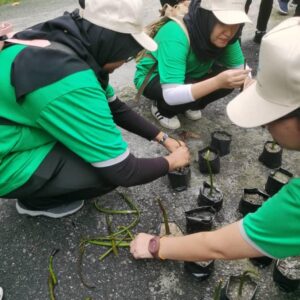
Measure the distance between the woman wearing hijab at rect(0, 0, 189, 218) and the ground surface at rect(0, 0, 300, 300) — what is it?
25 centimetres

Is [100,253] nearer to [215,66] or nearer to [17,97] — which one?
[17,97]

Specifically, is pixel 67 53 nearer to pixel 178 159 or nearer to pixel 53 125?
pixel 53 125

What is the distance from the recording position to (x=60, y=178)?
6.12 feet

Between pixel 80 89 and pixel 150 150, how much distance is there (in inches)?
48.1

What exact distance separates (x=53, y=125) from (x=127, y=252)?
82cm

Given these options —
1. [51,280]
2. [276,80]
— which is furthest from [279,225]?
[51,280]

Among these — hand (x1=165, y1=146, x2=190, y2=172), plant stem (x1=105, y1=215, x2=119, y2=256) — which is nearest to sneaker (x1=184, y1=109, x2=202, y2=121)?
hand (x1=165, y1=146, x2=190, y2=172)

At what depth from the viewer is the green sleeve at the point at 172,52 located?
7.85ft

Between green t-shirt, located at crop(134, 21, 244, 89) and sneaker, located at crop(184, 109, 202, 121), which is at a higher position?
green t-shirt, located at crop(134, 21, 244, 89)

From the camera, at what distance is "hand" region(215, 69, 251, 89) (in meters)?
2.24

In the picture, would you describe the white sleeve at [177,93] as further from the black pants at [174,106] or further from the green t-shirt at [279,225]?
the green t-shirt at [279,225]

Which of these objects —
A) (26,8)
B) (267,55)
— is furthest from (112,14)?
(26,8)

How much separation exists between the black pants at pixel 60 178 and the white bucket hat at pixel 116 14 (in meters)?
0.67

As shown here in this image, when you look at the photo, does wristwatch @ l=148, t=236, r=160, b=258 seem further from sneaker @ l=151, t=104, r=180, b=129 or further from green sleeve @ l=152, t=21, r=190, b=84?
sneaker @ l=151, t=104, r=180, b=129
